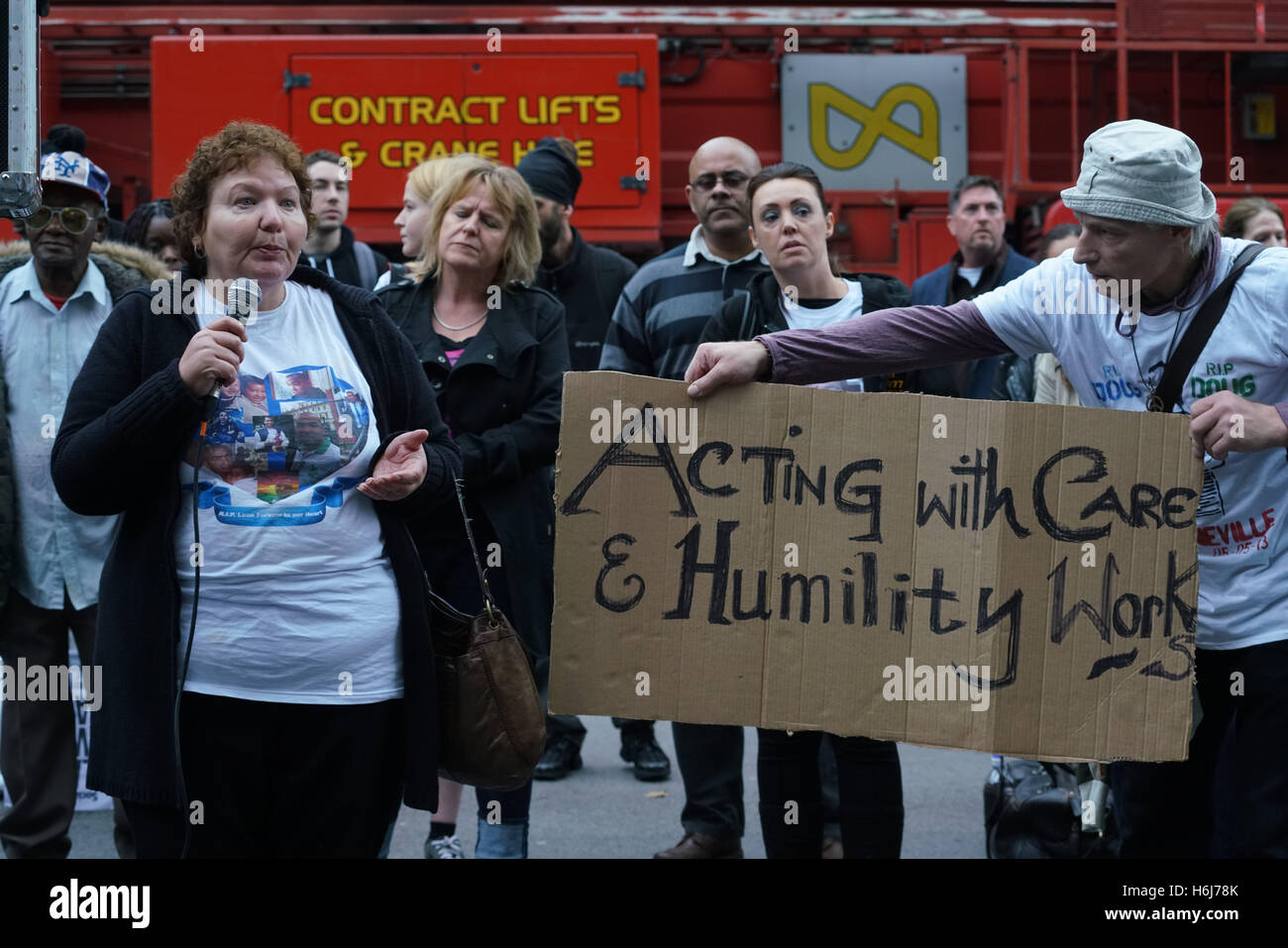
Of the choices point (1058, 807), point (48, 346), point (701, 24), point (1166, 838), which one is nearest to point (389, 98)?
point (701, 24)

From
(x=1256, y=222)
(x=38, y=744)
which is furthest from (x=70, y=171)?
(x=1256, y=222)

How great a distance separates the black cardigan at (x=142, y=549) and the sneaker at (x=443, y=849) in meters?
1.63

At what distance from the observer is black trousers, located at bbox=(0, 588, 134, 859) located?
4004 millimetres

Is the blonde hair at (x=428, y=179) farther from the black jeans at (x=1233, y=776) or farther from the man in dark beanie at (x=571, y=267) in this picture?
the black jeans at (x=1233, y=776)

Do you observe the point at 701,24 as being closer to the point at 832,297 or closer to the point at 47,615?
the point at 832,297

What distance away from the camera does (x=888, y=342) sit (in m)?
2.96

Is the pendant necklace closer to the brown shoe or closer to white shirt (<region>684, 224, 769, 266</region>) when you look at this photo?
white shirt (<region>684, 224, 769, 266</region>)

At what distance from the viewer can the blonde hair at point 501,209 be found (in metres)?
4.18

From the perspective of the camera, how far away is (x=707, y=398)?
2.80 metres

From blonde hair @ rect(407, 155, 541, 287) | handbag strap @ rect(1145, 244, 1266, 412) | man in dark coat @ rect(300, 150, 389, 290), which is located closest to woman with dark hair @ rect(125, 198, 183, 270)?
man in dark coat @ rect(300, 150, 389, 290)

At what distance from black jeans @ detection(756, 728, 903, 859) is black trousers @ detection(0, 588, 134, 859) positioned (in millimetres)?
1862

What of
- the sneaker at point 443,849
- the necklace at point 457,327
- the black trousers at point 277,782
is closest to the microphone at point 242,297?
the black trousers at point 277,782

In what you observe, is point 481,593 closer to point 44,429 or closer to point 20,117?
point 44,429

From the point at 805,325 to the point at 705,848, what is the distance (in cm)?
162
